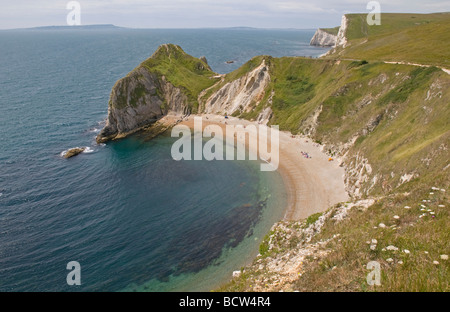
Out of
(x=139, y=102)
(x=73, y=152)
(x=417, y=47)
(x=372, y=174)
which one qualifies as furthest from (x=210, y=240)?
(x=417, y=47)

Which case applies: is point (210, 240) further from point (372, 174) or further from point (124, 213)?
point (372, 174)

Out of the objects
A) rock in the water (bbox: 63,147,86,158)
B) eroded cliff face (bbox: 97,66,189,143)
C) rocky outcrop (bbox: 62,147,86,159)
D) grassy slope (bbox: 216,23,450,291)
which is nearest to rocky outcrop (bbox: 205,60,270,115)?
grassy slope (bbox: 216,23,450,291)

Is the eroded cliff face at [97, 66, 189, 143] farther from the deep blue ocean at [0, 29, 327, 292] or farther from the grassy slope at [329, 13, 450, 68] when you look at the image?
the grassy slope at [329, 13, 450, 68]

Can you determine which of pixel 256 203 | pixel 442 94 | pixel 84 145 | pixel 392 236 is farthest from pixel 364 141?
pixel 84 145

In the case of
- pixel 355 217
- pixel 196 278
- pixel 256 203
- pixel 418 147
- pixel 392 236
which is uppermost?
pixel 418 147
